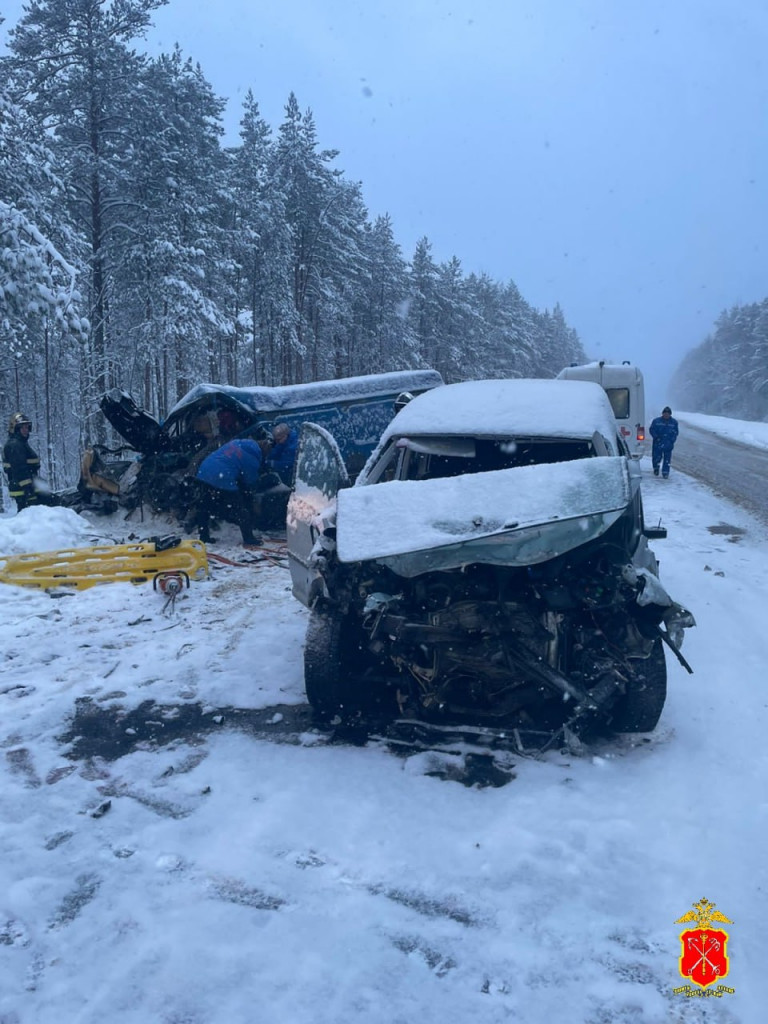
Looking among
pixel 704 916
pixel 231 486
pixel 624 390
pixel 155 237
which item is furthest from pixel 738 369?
pixel 704 916

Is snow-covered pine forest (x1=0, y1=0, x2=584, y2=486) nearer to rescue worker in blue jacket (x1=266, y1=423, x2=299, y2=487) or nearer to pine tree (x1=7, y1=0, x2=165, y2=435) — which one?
pine tree (x1=7, y1=0, x2=165, y2=435)

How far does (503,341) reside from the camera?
55.9 meters

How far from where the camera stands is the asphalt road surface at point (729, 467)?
1230cm

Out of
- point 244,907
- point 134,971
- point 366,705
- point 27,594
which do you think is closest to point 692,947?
point 244,907

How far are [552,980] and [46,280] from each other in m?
11.5

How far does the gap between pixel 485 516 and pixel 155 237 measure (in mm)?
19828

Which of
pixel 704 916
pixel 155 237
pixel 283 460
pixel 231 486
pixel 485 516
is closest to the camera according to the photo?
pixel 704 916

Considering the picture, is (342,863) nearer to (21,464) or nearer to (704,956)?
(704,956)

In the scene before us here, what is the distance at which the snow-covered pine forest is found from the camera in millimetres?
12633

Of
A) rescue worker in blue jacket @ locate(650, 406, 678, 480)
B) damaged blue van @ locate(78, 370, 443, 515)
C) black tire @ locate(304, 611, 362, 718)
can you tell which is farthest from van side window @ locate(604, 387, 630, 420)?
black tire @ locate(304, 611, 362, 718)

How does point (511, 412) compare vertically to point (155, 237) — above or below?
below

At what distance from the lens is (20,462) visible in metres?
9.68

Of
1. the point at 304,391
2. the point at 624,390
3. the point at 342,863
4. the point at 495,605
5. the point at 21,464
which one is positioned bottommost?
the point at 342,863

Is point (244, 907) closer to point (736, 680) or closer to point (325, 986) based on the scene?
point (325, 986)
